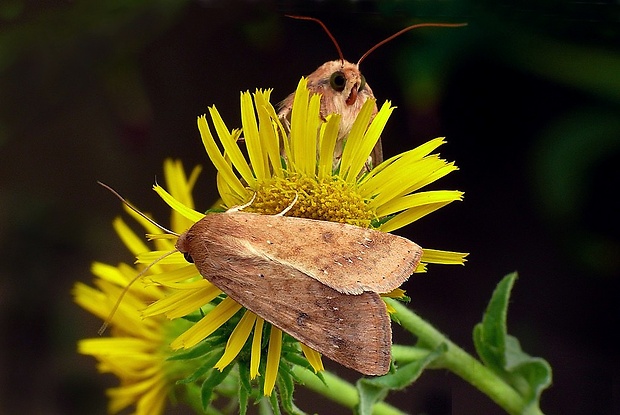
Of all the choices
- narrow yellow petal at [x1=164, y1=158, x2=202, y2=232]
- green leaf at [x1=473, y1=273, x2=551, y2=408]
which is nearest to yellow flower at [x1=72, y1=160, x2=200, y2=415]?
narrow yellow petal at [x1=164, y1=158, x2=202, y2=232]

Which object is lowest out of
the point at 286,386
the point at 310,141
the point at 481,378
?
the point at 481,378

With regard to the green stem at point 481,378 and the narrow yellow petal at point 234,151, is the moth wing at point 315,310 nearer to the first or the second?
the narrow yellow petal at point 234,151

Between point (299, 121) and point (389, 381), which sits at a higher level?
point (299, 121)

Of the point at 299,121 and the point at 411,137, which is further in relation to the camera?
the point at 411,137

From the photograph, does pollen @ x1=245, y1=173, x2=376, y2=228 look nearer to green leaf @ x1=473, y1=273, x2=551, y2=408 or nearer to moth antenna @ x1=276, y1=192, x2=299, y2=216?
moth antenna @ x1=276, y1=192, x2=299, y2=216

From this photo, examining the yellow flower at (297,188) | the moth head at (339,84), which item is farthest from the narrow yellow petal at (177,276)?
the moth head at (339,84)

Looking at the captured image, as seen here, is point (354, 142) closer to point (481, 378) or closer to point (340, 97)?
point (340, 97)

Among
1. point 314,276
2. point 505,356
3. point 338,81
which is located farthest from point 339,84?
point 505,356

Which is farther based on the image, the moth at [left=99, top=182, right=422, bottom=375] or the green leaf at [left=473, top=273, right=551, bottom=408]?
the green leaf at [left=473, top=273, right=551, bottom=408]
